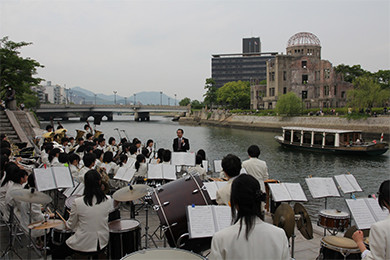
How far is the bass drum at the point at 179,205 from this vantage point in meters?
4.56

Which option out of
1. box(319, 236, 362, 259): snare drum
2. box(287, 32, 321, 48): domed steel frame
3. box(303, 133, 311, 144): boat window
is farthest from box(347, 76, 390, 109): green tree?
box(319, 236, 362, 259): snare drum

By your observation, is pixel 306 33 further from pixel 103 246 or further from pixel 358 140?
pixel 103 246

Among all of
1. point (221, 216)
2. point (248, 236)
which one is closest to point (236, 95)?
point (221, 216)

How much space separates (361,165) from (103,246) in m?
24.1

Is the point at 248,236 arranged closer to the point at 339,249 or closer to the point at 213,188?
the point at 339,249

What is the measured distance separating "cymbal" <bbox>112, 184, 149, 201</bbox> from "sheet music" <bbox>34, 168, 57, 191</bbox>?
1.90 metres

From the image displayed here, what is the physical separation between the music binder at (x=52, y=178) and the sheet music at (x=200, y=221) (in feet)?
11.6

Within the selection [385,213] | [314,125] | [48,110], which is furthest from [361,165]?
[48,110]

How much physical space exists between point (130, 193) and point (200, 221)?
5.57ft

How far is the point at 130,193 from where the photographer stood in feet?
16.6

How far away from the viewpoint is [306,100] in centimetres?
6969

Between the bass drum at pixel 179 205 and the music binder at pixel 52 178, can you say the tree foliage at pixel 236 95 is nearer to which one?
the music binder at pixel 52 178

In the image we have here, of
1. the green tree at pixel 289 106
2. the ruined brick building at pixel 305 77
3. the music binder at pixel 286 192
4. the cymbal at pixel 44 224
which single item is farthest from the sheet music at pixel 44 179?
the ruined brick building at pixel 305 77

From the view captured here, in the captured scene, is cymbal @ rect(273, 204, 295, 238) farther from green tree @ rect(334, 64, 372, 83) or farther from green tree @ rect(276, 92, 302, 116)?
green tree @ rect(334, 64, 372, 83)
